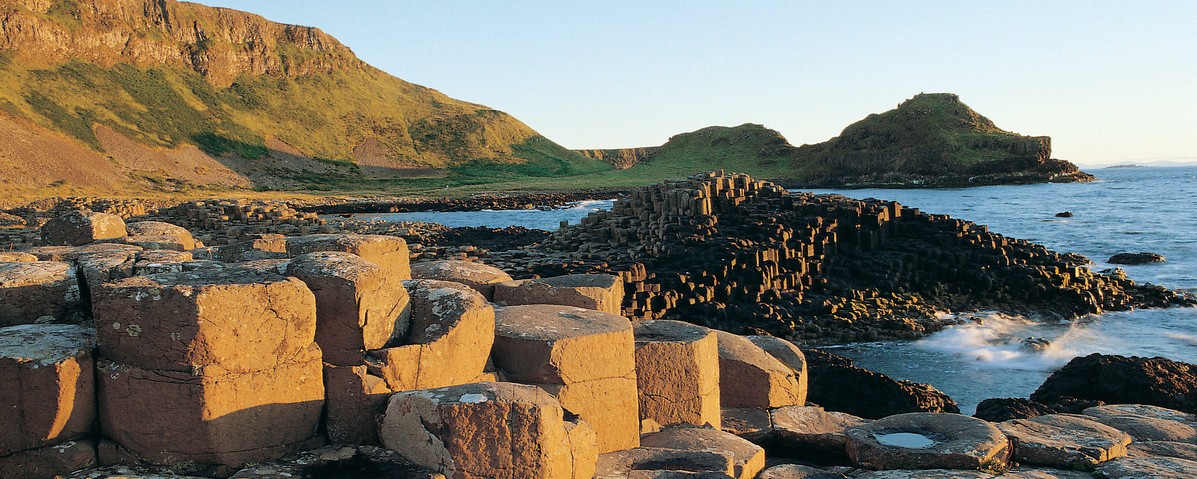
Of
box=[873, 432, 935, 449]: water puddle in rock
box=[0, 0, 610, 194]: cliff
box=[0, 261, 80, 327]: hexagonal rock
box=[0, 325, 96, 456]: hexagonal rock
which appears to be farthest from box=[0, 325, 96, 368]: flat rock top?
box=[0, 0, 610, 194]: cliff

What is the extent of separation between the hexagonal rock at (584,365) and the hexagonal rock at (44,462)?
299 cm

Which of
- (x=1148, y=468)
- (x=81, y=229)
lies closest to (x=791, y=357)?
(x=1148, y=468)

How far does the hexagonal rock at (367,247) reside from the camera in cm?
777

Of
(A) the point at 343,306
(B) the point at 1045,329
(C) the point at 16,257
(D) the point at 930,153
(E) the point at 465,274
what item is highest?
(D) the point at 930,153

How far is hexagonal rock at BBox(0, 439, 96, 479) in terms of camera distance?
502cm

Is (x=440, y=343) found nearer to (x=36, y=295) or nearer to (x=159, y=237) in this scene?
(x=36, y=295)

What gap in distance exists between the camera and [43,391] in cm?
502

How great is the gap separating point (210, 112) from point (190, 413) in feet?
380

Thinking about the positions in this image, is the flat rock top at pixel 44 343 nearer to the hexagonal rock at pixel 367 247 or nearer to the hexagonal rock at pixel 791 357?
the hexagonal rock at pixel 367 247

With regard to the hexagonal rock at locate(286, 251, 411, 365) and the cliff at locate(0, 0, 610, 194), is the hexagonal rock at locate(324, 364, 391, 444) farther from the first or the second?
the cliff at locate(0, 0, 610, 194)

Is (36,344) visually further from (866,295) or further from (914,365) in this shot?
(866,295)

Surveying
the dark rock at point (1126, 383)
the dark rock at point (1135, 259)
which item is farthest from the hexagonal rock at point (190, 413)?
the dark rock at point (1135, 259)

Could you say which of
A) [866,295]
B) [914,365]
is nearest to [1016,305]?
[866,295]

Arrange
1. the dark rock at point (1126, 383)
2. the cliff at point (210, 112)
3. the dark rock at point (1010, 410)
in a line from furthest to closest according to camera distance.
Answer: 1. the cliff at point (210, 112)
2. the dark rock at point (1126, 383)
3. the dark rock at point (1010, 410)
